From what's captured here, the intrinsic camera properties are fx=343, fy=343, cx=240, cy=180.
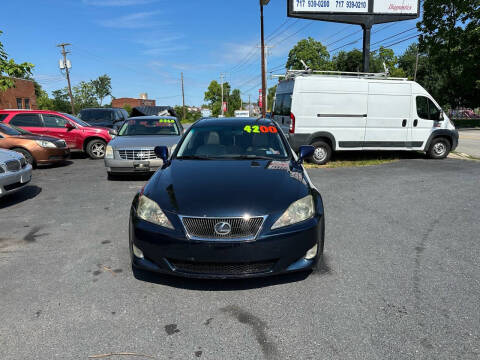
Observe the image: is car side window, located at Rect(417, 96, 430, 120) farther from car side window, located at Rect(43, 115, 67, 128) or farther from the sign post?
car side window, located at Rect(43, 115, 67, 128)

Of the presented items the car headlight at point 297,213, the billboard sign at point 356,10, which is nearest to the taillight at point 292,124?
the car headlight at point 297,213

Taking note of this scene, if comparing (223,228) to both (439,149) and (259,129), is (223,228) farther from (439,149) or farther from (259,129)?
(439,149)

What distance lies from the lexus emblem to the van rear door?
28.3ft

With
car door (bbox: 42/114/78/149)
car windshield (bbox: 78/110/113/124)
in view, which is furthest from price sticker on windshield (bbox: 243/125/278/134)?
car windshield (bbox: 78/110/113/124)

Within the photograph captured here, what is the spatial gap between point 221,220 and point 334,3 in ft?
47.9

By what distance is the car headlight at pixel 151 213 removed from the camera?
2869 mm

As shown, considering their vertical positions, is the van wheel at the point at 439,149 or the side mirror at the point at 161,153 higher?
the side mirror at the point at 161,153

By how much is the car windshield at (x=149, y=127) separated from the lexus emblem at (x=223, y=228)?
681 cm

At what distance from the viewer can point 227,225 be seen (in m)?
2.75

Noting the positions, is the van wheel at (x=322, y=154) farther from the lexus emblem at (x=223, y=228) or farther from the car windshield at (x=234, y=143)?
the lexus emblem at (x=223, y=228)

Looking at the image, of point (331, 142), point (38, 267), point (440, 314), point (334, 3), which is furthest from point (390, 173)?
point (334, 3)

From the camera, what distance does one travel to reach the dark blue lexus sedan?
8.96ft

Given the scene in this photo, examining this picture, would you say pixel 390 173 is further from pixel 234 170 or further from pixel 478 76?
pixel 478 76

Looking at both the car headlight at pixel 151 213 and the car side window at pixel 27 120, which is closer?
the car headlight at pixel 151 213
